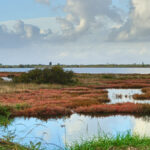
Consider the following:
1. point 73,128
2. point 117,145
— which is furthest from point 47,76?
point 117,145

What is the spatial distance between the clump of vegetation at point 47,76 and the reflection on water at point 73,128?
83.7 ft

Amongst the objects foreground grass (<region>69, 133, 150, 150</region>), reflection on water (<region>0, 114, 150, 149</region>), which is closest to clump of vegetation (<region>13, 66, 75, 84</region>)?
reflection on water (<region>0, 114, 150, 149</region>)

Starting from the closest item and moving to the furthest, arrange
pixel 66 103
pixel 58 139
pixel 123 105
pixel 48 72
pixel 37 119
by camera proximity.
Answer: pixel 58 139 < pixel 37 119 < pixel 123 105 < pixel 66 103 < pixel 48 72

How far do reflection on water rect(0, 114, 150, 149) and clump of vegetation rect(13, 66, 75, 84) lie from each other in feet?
83.7

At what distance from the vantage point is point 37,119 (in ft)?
59.2

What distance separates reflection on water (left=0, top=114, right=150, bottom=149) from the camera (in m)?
12.4

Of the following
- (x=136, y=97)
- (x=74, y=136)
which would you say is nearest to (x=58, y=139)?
(x=74, y=136)

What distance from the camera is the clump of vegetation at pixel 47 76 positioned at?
4434 cm

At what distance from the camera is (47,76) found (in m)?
44.5

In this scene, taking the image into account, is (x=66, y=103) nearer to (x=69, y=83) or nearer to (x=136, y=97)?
(x=136, y=97)

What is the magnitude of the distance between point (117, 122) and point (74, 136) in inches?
192

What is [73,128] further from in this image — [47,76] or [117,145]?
[47,76]

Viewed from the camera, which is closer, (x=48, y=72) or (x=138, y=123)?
(x=138, y=123)

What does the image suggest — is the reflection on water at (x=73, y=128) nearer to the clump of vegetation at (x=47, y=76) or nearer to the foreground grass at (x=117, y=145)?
the foreground grass at (x=117, y=145)
